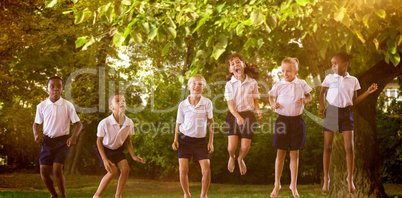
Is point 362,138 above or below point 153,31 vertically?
below

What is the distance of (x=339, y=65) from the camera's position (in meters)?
6.75

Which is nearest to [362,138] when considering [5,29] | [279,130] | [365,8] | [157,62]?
[365,8]

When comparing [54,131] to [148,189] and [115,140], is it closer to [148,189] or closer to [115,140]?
[115,140]

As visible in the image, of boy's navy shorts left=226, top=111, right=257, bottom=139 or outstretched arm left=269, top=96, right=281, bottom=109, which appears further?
boy's navy shorts left=226, top=111, right=257, bottom=139

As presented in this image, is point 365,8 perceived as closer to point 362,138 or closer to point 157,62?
point 362,138

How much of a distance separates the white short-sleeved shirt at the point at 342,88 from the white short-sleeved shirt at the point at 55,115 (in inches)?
167

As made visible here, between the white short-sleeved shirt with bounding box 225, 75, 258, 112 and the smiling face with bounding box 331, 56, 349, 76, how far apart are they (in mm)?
1256

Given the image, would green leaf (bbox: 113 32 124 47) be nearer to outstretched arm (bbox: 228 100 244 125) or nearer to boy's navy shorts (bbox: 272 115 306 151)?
outstretched arm (bbox: 228 100 244 125)

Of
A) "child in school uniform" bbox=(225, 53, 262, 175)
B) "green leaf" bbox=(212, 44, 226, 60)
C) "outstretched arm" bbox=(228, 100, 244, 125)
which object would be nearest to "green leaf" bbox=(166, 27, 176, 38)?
"green leaf" bbox=(212, 44, 226, 60)

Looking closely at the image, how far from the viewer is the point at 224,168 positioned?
2173 cm

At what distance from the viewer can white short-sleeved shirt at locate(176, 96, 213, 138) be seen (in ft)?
23.0

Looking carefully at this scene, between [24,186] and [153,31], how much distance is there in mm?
17799

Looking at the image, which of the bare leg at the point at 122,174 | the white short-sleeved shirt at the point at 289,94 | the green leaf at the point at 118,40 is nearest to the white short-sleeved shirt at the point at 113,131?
the bare leg at the point at 122,174

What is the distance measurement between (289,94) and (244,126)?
0.83 metres
